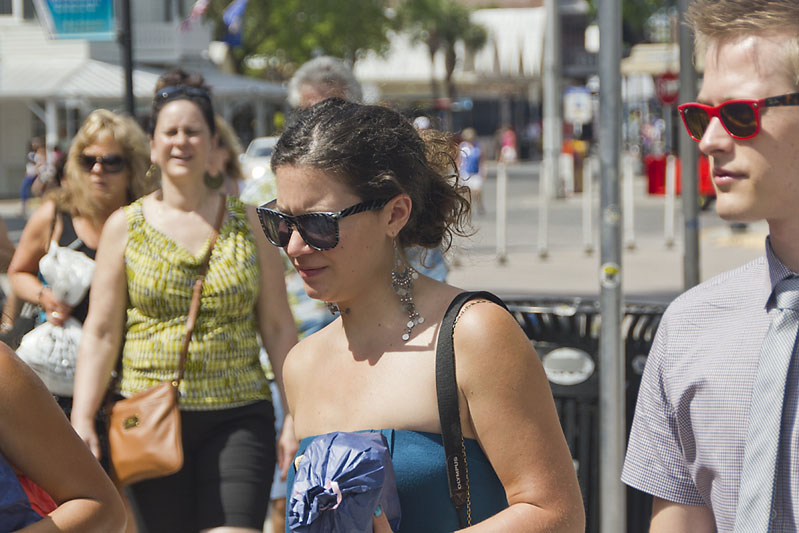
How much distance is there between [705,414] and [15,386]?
3.94 ft

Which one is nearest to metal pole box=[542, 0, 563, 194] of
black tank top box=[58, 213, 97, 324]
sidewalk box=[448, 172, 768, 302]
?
sidewalk box=[448, 172, 768, 302]

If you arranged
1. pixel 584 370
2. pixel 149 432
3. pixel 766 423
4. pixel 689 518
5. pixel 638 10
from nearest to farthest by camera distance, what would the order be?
pixel 766 423
pixel 689 518
pixel 149 432
pixel 584 370
pixel 638 10

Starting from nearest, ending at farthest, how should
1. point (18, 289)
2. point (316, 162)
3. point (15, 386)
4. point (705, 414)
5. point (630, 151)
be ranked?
point (705, 414) → point (15, 386) → point (316, 162) → point (18, 289) → point (630, 151)

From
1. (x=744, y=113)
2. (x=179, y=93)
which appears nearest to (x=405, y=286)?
(x=744, y=113)

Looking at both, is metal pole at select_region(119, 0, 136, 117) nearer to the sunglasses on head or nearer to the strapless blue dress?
the strapless blue dress

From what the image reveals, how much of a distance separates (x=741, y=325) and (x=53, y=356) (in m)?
2.91

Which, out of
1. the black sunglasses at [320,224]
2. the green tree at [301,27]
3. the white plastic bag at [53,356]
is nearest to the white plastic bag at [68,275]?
the white plastic bag at [53,356]

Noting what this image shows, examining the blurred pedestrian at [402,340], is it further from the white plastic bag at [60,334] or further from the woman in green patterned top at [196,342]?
the white plastic bag at [60,334]

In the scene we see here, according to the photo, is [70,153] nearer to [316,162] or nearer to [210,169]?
[210,169]

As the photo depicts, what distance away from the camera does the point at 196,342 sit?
388 centimetres

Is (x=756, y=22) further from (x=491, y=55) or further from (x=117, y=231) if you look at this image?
(x=491, y=55)

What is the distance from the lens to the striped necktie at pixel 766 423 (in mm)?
1828

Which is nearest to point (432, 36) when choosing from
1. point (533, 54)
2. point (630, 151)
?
point (533, 54)

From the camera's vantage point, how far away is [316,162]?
2.32 metres
